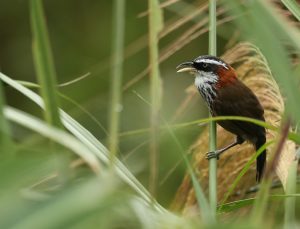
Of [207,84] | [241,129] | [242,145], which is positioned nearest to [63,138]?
[242,145]

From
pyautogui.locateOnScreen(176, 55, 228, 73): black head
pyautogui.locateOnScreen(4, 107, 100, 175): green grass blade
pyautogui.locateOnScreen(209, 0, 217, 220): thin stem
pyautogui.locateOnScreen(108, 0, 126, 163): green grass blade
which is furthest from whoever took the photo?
pyautogui.locateOnScreen(176, 55, 228, 73): black head

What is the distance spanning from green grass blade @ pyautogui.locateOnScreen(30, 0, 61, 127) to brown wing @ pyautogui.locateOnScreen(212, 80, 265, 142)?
1.67 meters

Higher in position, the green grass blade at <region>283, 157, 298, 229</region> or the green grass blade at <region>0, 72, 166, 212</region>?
the green grass blade at <region>0, 72, 166, 212</region>

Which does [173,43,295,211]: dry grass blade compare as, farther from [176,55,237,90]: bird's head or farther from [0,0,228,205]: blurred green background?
[0,0,228,205]: blurred green background

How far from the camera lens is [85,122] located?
501 centimetres

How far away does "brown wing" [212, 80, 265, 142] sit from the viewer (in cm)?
393

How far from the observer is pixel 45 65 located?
226 centimetres

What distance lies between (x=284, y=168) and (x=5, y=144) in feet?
4.17

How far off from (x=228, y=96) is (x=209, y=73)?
16 cm

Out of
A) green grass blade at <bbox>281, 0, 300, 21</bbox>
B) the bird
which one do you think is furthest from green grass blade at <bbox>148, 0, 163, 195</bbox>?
the bird

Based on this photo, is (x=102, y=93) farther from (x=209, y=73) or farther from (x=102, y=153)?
(x=102, y=153)

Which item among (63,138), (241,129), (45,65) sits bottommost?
(63,138)

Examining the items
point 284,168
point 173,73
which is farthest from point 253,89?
point 173,73

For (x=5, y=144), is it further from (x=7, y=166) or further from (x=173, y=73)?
(x=173, y=73)
